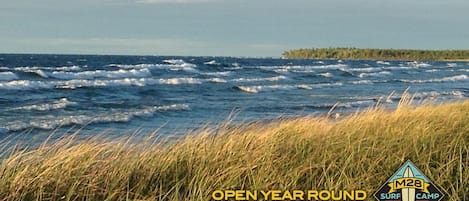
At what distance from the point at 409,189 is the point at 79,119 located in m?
12.0

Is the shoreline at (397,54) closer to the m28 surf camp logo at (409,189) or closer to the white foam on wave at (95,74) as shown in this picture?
the white foam on wave at (95,74)

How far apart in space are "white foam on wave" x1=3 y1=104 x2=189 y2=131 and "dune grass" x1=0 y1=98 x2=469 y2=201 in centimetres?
787

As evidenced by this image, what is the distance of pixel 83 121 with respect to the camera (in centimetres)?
1492

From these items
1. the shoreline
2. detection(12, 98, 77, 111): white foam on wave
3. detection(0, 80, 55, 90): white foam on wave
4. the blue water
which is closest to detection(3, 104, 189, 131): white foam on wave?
the blue water

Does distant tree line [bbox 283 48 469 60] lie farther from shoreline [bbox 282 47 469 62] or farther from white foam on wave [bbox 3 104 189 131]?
white foam on wave [bbox 3 104 189 131]

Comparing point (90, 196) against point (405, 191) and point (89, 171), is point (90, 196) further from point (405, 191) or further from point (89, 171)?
point (405, 191)

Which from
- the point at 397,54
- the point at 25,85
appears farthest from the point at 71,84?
the point at 397,54

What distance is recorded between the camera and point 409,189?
4.34 metres

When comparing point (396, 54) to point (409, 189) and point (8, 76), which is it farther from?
point (409, 189)

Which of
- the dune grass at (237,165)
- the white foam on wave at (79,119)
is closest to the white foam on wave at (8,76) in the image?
the white foam on wave at (79,119)

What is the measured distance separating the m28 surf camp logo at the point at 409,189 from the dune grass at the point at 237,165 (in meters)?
0.30

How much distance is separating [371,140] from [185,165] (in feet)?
6.17

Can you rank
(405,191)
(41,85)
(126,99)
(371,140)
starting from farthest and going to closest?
(41,85), (126,99), (371,140), (405,191)

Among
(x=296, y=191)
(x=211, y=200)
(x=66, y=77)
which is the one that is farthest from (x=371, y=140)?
(x=66, y=77)
